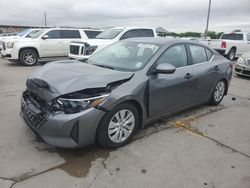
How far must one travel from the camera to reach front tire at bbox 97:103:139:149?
3.28m

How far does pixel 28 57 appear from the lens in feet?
37.8

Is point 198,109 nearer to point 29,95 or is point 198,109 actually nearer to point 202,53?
point 202,53

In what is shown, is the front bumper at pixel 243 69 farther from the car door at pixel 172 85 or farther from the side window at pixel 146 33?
the car door at pixel 172 85

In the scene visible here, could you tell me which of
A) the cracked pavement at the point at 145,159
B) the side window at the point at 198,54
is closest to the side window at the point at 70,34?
the cracked pavement at the point at 145,159

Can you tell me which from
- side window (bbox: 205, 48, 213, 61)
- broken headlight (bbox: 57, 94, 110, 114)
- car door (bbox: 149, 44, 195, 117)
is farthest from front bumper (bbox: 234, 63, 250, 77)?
broken headlight (bbox: 57, 94, 110, 114)

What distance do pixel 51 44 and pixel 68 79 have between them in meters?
9.44

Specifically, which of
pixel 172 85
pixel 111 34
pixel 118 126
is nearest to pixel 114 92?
pixel 118 126

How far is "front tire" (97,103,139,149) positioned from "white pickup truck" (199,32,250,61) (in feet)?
40.3

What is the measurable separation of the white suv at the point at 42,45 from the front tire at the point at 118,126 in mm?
9262

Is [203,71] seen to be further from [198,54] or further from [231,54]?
[231,54]

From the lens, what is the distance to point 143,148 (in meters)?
3.59

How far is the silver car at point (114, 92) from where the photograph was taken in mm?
3053

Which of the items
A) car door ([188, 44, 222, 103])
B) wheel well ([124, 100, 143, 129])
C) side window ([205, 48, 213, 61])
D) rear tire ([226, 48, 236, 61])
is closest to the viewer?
wheel well ([124, 100, 143, 129])

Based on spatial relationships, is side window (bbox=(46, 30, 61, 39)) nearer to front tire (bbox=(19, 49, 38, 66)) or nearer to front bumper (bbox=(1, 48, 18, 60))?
front tire (bbox=(19, 49, 38, 66))
